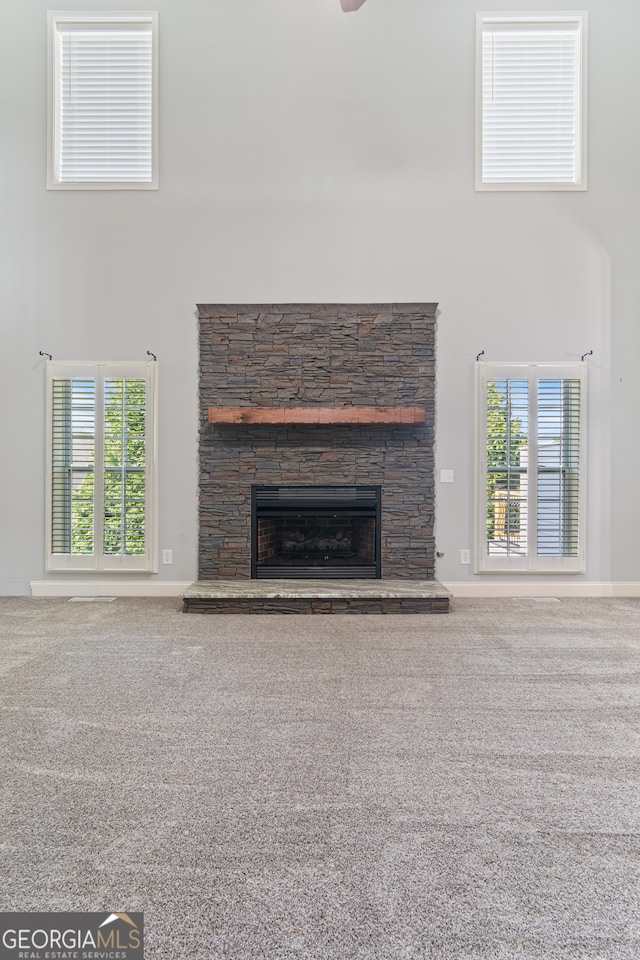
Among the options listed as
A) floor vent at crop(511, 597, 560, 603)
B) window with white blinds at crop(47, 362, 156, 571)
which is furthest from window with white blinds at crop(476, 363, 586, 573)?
Result: window with white blinds at crop(47, 362, 156, 571)

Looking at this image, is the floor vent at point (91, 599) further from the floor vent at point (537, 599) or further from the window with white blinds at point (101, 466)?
the floor vent at point (537, 599)

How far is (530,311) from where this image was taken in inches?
220

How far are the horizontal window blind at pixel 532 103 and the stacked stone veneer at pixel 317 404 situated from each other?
Answer: 157cm

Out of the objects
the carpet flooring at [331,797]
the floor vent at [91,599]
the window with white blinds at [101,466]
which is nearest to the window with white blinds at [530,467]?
the carpet flooring at [331,797]

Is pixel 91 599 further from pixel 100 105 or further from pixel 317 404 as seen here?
pixel 100 105

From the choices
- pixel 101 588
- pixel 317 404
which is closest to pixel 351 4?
pixel 317 404

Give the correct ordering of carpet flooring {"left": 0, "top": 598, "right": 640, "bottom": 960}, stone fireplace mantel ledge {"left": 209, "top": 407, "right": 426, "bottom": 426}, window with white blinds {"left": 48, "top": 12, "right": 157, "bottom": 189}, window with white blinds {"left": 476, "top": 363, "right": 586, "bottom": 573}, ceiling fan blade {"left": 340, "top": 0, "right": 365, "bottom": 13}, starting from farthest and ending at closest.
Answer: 1. window with white blinds {"left": 48, "top": 12, "right": 157, "bottom": 189}
2. window with white blinds {"left": 476, "top": 363, "right": 586, "bottom": 573}
3. stone fireplace mantel ledge {"left": 209, "top": 407, "right": 426, "bottom": 426}
4. ceiling fan blade {"left": 340, "top": 0, "right": 365, "bottom": 13}
5. carpet flooring {"left": 0, "top": 598, "right": 640, "bottom": 960}

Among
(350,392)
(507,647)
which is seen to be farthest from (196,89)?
(507,647)

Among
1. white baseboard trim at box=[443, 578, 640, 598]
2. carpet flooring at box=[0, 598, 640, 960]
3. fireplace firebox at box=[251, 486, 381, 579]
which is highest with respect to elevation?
fireplace firebox at box=[251, 486, 381, 579]

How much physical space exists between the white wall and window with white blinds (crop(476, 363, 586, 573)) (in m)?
0.15

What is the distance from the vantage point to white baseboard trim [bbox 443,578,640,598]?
18.2ft

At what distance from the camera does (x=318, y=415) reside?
537cm

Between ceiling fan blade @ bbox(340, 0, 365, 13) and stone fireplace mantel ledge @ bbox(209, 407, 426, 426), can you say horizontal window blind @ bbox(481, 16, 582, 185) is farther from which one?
stone fireplace mantel ledge @ bbox(209, 407, 426, 426)

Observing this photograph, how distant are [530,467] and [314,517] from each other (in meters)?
1.97
